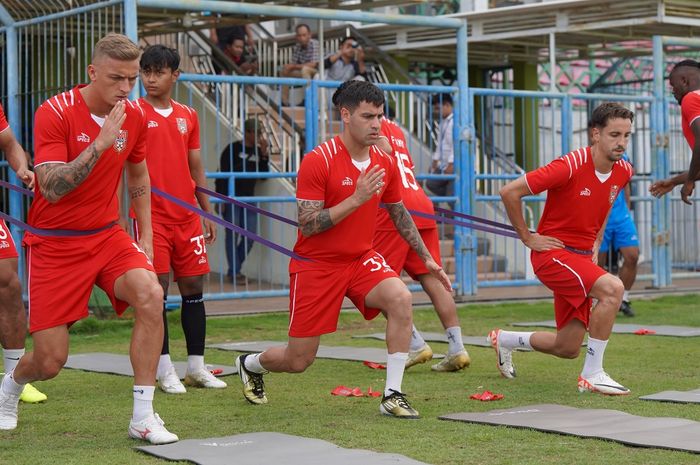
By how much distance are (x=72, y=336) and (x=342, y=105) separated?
17.4ft

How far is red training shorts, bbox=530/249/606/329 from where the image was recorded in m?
8.19

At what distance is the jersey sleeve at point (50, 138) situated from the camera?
6.35 m

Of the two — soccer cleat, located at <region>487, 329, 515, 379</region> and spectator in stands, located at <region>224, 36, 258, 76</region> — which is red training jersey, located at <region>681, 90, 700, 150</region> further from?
spectator in stands, located at <region>224, 36, 258, 76</region>

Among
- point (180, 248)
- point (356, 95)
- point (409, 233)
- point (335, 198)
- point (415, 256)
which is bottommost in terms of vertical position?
point (415, 256)

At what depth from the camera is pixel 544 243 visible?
329 inches

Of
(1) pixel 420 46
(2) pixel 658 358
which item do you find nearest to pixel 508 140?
(1) pixel 420 46

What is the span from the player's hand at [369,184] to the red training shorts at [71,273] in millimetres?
1183

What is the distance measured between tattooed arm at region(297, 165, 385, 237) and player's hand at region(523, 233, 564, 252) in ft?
5.58

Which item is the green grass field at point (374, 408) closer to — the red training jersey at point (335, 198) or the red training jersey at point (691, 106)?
the red training jersey at point (335, 198)

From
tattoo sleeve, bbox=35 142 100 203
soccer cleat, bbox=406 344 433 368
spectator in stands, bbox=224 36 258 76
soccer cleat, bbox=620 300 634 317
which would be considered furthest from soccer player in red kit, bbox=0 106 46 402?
spectator in stands, bbox=224 36 258 76

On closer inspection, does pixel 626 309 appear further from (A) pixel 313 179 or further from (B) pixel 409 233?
A: (A) pixel 313 179

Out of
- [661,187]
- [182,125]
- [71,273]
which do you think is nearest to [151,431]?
[71,273]

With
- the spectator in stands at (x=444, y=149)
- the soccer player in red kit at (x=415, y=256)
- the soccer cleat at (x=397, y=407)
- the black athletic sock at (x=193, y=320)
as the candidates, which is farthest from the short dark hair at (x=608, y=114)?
the spectator in stands at (x=444, y=149)

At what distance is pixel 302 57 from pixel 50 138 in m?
12.1
